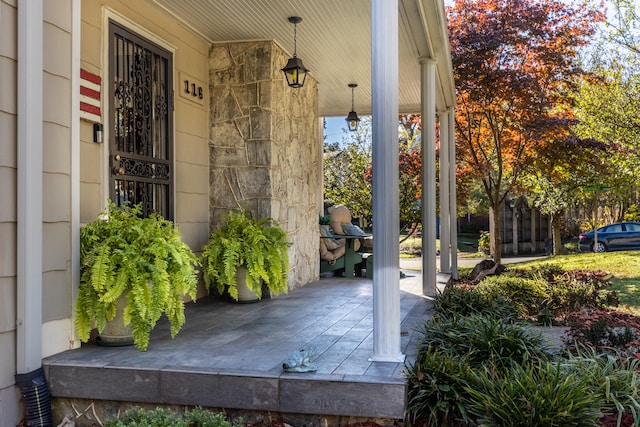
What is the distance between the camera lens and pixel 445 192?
7.25 m

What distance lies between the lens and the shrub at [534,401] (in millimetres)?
2271

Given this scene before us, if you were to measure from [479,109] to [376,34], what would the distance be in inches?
264

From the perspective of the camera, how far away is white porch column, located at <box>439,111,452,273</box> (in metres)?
7.25

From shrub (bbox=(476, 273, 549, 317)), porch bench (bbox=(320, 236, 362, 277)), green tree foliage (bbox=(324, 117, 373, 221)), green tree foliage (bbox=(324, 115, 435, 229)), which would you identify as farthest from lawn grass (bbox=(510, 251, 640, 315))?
green tree foliage (bbox=(324, 117, 373, 221))

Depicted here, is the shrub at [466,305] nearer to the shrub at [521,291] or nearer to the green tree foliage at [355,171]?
the shrub at [521,291]

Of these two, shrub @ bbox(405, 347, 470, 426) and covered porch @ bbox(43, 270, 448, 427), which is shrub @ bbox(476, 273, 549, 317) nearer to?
covered porch @ bbox(43, 270, 448, 427)

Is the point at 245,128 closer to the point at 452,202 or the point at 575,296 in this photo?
the point at 452,202

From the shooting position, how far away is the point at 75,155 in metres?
3.10

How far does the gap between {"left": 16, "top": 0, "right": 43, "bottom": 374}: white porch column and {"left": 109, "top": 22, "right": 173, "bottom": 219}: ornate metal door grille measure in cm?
99

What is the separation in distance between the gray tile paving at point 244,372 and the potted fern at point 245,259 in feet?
2.49

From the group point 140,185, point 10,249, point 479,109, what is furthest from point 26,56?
point 479,109

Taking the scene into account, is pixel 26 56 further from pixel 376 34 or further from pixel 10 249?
pixel 376 34

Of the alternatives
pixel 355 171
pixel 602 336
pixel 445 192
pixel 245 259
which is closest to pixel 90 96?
pixel 245 259

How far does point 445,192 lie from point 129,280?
201 inches
